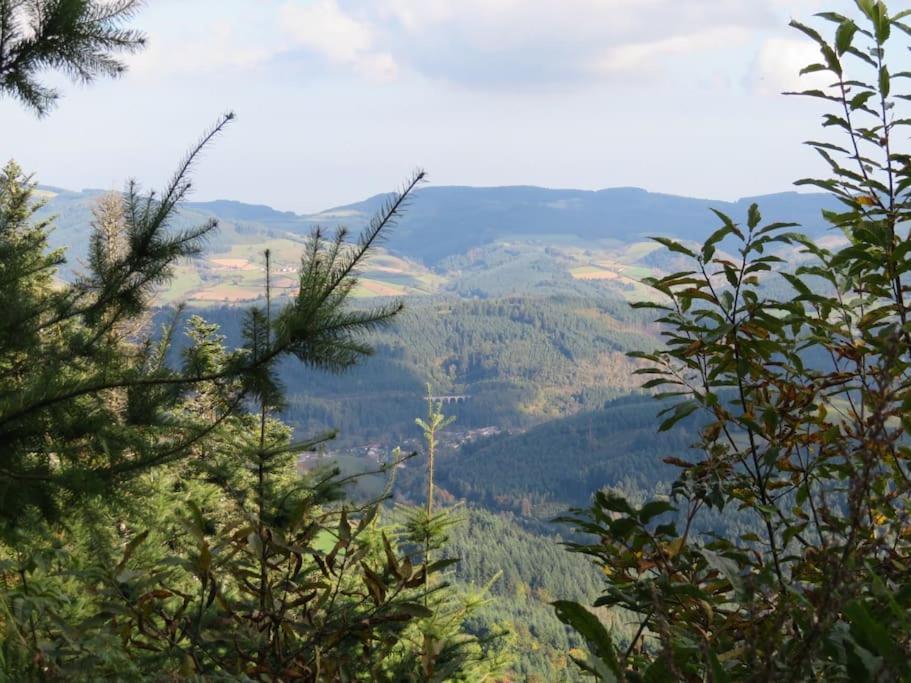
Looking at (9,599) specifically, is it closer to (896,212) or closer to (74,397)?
(74,397)

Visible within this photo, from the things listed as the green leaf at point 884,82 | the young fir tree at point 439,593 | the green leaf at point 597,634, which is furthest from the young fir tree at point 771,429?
the young fir tree at point 439,593

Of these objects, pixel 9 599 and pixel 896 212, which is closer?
pixel 9 599

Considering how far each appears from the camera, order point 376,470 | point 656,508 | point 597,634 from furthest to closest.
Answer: point 376,470 → point 656,508 → point 597,634

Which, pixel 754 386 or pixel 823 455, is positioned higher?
pixel 754 386

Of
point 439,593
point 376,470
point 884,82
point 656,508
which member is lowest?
point 439,593

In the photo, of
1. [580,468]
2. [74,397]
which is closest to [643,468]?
[580,468]

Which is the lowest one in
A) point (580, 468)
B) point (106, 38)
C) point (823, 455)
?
point (580, 468)

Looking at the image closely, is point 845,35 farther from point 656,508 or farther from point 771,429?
point 656,508

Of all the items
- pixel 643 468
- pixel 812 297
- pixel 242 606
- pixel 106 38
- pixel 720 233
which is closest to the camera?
pixel 242 606

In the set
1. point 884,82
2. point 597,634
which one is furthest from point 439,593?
point 597,634

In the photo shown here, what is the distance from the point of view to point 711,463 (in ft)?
7.09

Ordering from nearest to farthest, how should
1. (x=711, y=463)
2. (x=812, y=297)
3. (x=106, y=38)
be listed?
(x=711, y=463), (x=812, y=297), (x=106, y=38)

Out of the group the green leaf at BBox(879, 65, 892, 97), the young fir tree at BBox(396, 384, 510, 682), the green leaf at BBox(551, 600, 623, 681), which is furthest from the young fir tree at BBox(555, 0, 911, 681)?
the young fir tree at BBox(396, 384, 510, 682)

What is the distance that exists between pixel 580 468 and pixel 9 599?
7938 inches
